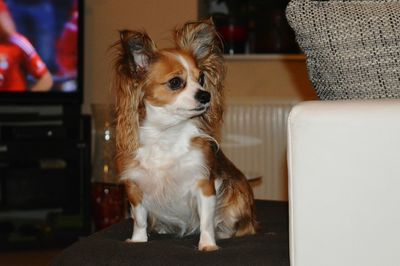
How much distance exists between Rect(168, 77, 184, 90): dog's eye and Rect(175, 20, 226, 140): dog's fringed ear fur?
11 centimetres

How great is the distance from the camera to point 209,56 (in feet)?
7.34

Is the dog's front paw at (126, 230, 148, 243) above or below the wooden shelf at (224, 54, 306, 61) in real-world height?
below

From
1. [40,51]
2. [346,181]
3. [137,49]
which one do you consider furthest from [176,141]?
[40,51]

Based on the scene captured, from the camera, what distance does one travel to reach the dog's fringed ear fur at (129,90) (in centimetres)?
204

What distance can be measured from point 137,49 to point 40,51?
2699 millimetres

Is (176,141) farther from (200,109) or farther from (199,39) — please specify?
(199,39)

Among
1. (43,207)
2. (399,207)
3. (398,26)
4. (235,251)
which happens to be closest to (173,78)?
(235,251)

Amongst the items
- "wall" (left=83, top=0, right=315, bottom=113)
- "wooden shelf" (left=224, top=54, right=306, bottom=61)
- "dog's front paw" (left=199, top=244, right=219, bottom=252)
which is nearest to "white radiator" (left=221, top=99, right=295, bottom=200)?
"wall" (left=83, top=0, right=315, bottom=113)

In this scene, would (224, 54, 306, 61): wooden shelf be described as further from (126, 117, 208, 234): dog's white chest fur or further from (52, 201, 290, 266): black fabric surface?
(52, 201, 290, 266): black fabric surface

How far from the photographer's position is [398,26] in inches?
53.2

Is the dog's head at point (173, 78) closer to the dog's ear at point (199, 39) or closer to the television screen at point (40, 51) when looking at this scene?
the dog's ear at point (199, 39)

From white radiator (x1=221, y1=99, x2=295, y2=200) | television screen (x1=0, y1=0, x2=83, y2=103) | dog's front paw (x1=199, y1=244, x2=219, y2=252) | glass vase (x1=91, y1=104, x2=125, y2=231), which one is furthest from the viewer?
white radiator (x1=221, y1=99, x2=295, y2=200)

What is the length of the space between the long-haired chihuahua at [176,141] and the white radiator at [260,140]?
2414 mm

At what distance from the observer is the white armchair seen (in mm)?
1157
